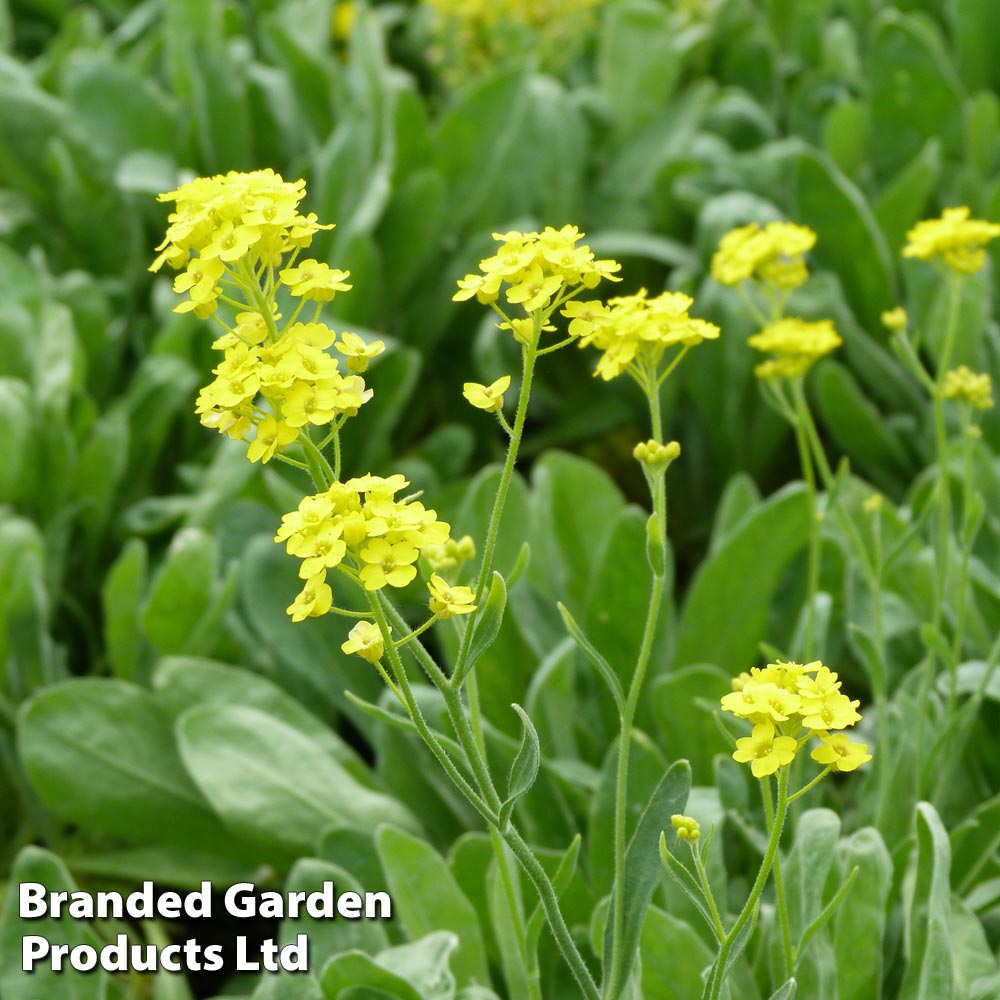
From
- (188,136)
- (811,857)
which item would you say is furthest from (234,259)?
(188,136)

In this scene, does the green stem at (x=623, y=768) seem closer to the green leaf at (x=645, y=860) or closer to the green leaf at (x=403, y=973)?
the green leaf at (x=645, y=860)

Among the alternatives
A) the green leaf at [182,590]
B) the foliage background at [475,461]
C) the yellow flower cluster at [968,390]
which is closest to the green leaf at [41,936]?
the foliage background at [475,461]

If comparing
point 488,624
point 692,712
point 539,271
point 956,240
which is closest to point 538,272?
point 539,271

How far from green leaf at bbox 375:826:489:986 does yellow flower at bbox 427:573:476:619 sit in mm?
575

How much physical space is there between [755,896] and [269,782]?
0.88 meters

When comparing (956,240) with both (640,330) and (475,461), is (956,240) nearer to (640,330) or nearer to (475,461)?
(640,330)

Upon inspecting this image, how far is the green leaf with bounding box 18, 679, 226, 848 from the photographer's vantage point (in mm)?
1761

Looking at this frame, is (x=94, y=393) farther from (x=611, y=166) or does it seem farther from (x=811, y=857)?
(x=811, y=857)

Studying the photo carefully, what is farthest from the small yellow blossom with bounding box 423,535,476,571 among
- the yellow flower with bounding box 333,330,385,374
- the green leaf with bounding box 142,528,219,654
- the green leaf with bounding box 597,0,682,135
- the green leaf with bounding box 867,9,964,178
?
the green leaf with bounding box 597,0,682,135

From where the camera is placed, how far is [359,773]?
175 cm

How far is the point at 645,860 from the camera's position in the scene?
1.08m

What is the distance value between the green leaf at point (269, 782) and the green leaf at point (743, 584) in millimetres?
443

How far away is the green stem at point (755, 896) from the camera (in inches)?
34.1

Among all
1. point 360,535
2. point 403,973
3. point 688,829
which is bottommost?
point 403,973
